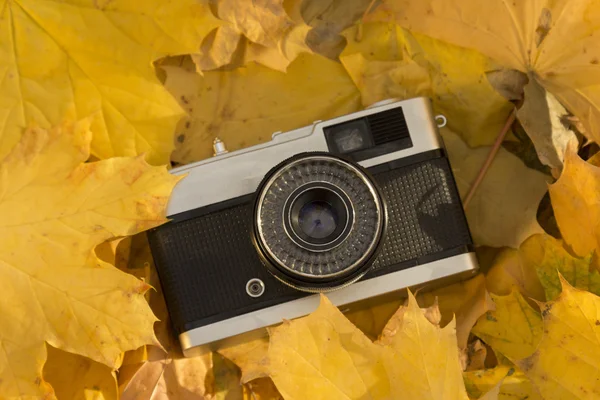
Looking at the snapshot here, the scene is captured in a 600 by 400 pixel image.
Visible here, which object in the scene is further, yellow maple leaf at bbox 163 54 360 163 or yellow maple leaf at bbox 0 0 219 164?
yellow maple leaf at bbox 163 54 360 163

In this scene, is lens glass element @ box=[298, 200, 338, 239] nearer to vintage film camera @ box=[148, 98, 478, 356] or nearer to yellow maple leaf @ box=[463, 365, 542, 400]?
vintage film camera @ box=[148, 98, 478, 356]

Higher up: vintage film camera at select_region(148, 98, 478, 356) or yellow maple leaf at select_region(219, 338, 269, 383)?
vintage film camera at select_region(148, 98, 478, 356)

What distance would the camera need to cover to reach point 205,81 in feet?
3.90

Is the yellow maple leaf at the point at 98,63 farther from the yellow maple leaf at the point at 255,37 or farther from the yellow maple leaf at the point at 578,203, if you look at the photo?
the yellow maple leaf at the point at 578,203

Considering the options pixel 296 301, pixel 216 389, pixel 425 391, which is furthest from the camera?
pixel 216 389

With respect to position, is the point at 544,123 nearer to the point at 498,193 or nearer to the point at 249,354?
the point at 498,193

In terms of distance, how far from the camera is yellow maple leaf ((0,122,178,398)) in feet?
3.23

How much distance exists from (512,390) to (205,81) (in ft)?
2.29

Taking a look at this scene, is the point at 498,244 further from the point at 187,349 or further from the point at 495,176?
the point at 187,349

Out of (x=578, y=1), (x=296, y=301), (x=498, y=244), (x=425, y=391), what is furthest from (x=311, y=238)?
(x=578, y=1)

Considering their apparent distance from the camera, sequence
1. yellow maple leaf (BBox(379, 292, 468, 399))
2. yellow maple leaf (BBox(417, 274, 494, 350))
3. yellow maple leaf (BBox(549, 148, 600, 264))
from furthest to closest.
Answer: yellow maple leaf (BBox(417, 274, 494, 350)), yellow maple leaf (BBox(549, 148, 600, 264)), yellow maple leaf (BBox(379, 292, 468, 399))

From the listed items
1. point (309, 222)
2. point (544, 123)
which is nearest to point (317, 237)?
point (309, 222)

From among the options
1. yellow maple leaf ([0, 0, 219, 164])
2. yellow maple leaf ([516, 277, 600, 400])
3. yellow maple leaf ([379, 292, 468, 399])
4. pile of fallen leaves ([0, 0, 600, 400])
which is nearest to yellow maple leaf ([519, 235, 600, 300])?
pile of fallen leaves ([0, 0, 600, 400])

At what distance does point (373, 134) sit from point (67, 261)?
Answer: 47cm
